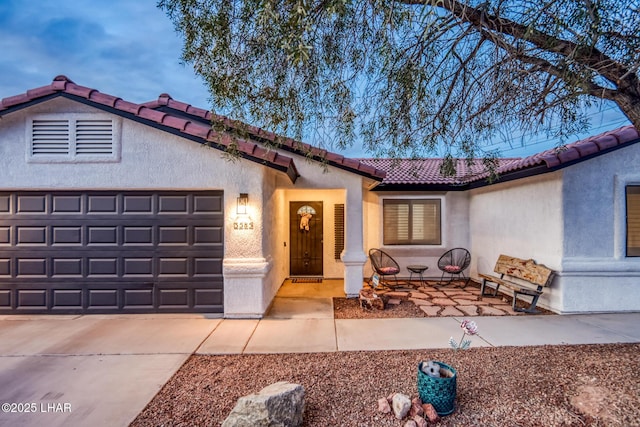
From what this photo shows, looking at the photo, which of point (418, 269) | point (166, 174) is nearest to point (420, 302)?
point (418, 269)

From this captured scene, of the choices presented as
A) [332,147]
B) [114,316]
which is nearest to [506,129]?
[332,147]

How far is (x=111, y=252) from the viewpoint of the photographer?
6.30 metres

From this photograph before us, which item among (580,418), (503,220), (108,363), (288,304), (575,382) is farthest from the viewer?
(503,220)

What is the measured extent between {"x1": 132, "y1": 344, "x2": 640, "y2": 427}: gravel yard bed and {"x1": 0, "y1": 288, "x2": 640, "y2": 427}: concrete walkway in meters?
0.29

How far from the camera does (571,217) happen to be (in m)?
6.27

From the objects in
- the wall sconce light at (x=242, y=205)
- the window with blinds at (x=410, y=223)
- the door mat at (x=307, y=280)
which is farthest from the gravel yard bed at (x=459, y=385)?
the window with blinds at (x=410, y=223)

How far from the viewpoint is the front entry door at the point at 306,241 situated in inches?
403

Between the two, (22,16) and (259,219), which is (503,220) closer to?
(259,219)

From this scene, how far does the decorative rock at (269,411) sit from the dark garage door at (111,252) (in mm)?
3854

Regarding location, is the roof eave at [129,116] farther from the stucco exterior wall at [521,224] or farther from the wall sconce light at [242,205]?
the stucco exterior wall at [521,224]

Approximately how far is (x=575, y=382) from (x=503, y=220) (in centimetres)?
545

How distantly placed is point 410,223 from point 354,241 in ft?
10.7

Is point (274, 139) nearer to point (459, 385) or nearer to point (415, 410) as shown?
point (415, 410)

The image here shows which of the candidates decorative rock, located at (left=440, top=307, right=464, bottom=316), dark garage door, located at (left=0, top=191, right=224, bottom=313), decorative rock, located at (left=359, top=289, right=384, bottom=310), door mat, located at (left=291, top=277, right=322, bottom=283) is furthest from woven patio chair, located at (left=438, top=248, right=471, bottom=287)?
dark garage door, located at (left=0, top=191, right=224, bottom=313)
